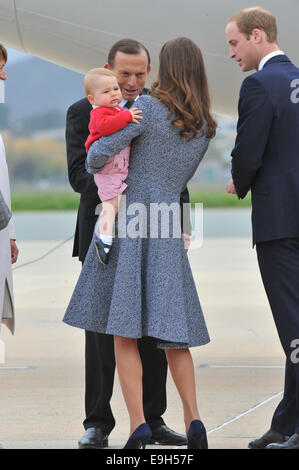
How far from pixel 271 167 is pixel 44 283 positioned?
755 cm

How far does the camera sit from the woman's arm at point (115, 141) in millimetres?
3158

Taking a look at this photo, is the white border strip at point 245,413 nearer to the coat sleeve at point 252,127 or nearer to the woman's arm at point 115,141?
the coat sleeve at point 252,127

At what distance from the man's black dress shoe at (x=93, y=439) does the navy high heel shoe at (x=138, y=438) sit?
0.47 metres

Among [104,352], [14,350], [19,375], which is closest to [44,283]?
[14,350]

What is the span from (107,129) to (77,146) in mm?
651

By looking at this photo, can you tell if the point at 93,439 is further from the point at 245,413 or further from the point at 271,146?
the point at 271,146

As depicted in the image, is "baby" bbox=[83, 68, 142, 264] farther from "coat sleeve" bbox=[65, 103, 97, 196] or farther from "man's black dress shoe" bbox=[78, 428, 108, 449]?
"man's black dress shoe" bbox=[78, 428, 108, 449]

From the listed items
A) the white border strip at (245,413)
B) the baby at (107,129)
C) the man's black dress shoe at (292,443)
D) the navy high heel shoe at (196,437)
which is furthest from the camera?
the white border strip at (245,413)

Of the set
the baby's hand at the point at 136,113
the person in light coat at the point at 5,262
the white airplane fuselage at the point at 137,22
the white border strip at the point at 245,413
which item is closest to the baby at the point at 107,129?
the baby's hand at the point at 136,113

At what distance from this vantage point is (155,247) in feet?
10.7

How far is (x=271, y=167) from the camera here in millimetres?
3359

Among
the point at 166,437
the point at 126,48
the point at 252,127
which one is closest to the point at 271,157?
the point at 252,127
